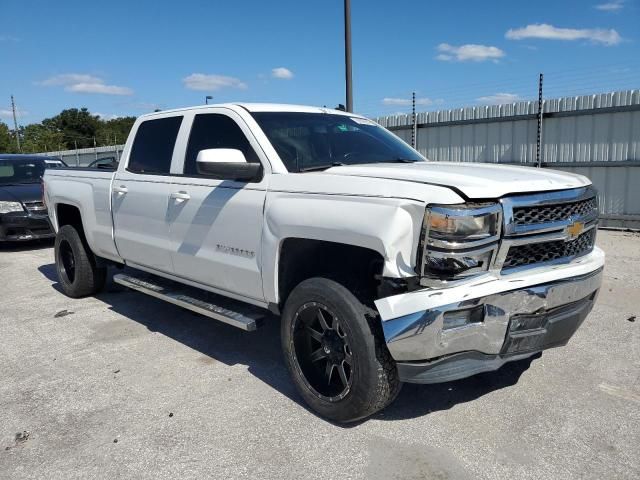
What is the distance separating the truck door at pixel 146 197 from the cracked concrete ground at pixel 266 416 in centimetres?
80

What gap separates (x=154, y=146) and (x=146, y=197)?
0.52m

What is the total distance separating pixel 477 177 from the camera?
9.86ft

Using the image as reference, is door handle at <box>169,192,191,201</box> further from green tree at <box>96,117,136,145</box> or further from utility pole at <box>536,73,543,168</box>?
green tree at <box>96,117,136,145</box>

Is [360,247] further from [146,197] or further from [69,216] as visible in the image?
[69,216]

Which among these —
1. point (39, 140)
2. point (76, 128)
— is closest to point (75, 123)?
point (76, 128)

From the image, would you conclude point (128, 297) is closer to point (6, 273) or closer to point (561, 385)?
point (6, 273)

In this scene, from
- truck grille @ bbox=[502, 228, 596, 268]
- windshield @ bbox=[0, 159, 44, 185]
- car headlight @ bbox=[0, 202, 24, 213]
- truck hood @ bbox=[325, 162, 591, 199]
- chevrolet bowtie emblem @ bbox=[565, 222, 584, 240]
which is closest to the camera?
truck hood @ bbox=[325, 162, 591, 199]

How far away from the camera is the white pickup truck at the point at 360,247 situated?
2.77 m

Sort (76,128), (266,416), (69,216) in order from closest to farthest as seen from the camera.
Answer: (266,416) → (69,216) → (76,128)

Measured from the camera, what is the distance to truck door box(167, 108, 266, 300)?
3.73 meters

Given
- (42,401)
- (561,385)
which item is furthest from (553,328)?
(42,401)

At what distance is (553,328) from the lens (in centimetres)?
306

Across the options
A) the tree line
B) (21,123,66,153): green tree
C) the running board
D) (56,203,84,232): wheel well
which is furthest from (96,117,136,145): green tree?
the running board

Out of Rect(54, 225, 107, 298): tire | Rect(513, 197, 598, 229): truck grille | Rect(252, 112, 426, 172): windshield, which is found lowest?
Rect(54, 225, 107, 298): tire
